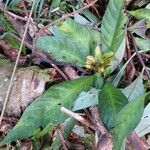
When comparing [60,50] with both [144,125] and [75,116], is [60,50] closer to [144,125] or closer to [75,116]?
[75,116]

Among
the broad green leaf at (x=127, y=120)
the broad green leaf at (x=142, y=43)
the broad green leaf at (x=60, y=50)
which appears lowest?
the broad green leaf at (x=127, y=120)

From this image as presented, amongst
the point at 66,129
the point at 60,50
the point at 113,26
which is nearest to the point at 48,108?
the point at 66,129

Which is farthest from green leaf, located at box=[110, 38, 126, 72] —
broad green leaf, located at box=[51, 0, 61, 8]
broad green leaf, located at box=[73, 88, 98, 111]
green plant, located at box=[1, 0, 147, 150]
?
broad green leaf, located at box=[51, 0, 61, 8]

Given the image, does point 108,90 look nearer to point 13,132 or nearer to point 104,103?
point 104,103

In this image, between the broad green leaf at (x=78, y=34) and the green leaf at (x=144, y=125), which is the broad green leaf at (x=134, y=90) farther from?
the broad green leaf at (x=78, y=34)

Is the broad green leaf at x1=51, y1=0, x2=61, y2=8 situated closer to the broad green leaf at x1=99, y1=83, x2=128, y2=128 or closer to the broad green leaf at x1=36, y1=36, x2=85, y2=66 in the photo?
the broad green leaf at x1=36, y1=36, x2=85, y2=66

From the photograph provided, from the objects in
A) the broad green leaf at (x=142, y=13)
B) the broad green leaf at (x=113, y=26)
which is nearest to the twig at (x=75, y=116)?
the broad green leaf at (x=113, y=26)

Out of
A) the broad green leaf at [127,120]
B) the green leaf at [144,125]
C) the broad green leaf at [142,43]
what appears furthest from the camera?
the broad green leaf at [142,43]
